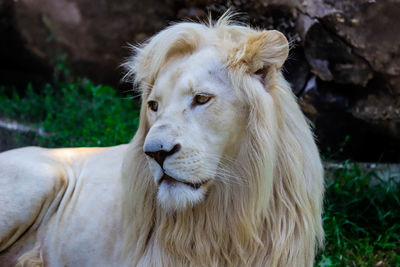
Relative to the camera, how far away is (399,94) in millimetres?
3549

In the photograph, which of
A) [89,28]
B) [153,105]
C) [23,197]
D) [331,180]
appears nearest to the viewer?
[153,105]

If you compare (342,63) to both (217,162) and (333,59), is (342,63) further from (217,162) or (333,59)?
(217,162)

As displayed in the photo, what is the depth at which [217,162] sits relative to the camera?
215cm

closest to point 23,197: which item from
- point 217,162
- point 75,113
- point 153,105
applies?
point 153,105

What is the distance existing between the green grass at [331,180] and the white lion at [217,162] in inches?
38.3

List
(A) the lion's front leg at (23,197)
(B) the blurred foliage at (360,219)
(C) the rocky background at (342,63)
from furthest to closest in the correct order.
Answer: (C) the rocky background at (342,63) → (B) the blurred foliage at (360,219) → (A) the lion's front leg at (23,197)

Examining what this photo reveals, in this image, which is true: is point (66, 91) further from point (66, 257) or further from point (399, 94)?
point (399, 94)

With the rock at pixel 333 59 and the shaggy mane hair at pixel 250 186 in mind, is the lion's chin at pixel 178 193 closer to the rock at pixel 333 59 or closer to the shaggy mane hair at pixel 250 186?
the shaggy mane hair at pixel 250 186

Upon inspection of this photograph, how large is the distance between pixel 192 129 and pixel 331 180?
199 cm

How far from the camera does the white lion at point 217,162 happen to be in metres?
2.10

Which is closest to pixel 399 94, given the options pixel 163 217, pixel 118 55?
pixel 163 217

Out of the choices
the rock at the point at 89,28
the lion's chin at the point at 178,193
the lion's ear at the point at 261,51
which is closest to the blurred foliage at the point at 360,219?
the lion's chin at the point at 178,193

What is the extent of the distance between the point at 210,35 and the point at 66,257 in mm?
1374

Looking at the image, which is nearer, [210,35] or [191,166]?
[191,166]
